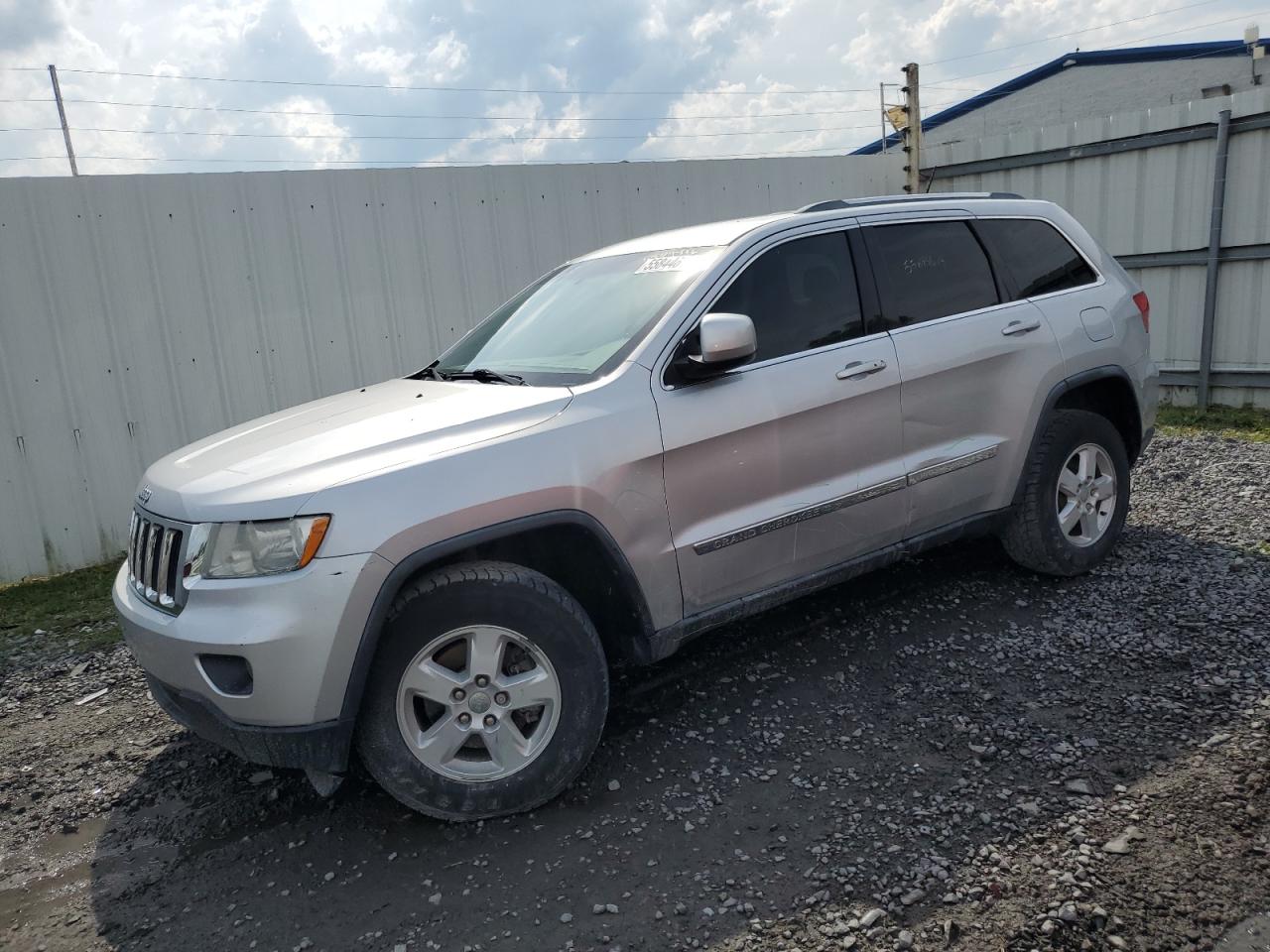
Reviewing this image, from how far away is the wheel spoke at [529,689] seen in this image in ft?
10.3

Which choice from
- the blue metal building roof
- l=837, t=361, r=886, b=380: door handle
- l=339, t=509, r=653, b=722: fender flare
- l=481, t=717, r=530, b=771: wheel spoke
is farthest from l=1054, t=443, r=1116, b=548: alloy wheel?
the blue metal building roof

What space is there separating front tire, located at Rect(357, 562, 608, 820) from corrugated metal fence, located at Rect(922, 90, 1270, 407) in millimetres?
7462

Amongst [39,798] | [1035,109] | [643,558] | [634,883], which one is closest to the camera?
[634,883]

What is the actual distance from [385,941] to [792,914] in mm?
1133

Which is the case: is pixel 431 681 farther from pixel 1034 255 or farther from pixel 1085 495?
pixel 1034 255

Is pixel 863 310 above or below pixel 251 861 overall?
above

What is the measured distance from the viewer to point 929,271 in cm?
433

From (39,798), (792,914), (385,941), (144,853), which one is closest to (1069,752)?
(792,914)

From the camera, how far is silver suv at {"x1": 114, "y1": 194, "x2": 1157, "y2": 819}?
291 centimetres

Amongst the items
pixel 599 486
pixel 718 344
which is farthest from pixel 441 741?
pixel 718 344

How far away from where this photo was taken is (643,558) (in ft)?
11.0

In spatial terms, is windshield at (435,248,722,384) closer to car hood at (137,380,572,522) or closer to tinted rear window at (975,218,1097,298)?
car hood at (137,380,572,522)

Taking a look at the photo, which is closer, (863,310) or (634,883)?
(634,883)

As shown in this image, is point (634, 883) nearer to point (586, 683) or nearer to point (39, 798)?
point (586, 683)
